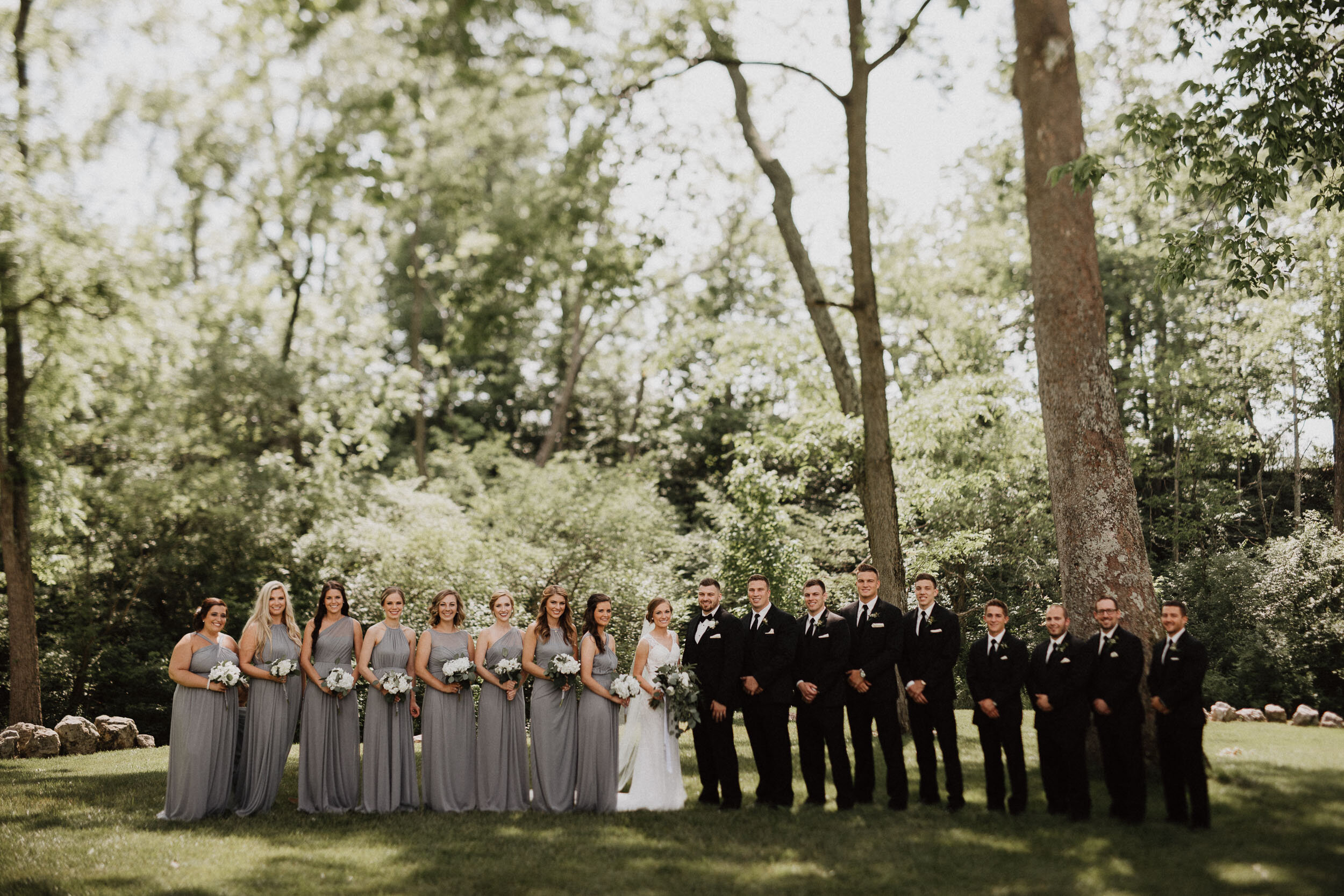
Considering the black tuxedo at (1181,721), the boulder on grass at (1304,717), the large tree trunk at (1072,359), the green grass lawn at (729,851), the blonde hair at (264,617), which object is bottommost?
the green grass lawn at (729,851)

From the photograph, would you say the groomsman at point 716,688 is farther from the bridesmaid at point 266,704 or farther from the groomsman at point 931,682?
the bridesmaid at point 266,704

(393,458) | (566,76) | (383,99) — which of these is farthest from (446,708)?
(393,458)

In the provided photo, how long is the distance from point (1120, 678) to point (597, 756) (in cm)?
434

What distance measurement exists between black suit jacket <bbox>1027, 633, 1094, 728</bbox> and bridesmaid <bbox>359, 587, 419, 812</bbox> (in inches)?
212

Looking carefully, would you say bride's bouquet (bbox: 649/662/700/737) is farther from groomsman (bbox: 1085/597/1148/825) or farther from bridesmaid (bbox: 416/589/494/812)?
groomsman (bbox: 1085/597/1148/825)

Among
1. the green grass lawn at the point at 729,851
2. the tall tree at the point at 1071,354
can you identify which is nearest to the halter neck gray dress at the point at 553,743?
the green grass lawn at the point at 729,851

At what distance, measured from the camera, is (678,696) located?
8.02m

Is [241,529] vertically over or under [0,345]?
under

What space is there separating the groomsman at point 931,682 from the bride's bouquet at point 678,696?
1.81 metres

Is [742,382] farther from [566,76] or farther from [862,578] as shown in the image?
[862,578]

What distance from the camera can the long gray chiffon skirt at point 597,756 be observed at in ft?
26.8

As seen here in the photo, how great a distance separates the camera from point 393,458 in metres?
30.7

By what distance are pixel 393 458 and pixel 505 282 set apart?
1931cm

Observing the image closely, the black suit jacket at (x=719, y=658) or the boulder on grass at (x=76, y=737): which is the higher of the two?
the black suit jacket at (x=719, y=658)
